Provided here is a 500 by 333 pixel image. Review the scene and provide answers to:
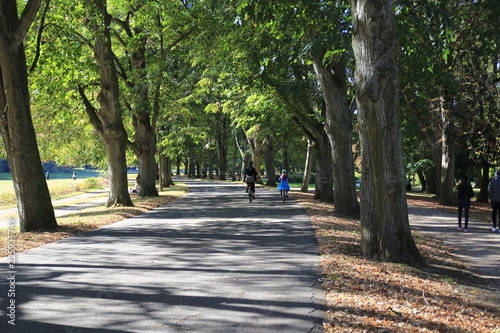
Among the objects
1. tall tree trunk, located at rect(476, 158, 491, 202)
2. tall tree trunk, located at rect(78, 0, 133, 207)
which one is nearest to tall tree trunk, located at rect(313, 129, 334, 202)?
tall tree trunk, located at rect(78, 0, 133, 207)

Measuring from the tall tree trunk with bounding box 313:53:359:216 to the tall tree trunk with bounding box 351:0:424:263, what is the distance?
6.29 metres

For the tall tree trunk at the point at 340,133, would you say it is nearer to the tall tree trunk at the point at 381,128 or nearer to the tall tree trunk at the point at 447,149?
the tall tree trunk at the point at 381,128

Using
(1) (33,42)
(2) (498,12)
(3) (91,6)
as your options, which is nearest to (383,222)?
(2) (498,12)

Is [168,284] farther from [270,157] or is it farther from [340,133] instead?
[270,157]

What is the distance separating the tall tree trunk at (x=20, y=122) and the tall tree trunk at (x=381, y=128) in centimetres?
824

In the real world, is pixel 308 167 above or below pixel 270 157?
below

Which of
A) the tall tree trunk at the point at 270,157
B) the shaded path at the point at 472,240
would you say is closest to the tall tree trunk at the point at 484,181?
the shaded path at the point at 472,240

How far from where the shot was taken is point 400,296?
576 cm

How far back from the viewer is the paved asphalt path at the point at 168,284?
15.2 ft

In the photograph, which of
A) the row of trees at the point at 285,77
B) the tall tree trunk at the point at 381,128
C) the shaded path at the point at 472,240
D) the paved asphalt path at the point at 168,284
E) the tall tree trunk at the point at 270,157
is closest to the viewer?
the paved asphalt path at the point at 168,284

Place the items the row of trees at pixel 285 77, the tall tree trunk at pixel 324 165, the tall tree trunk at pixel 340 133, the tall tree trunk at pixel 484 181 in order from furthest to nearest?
the tall tree trunk at pixel 484 181, the tall tree trunk at pixel 324 165, the tall tree trunk at pixel 340 133, the row of trees at pixel 285 77

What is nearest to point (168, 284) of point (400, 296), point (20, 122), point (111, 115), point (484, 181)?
point (400, 296)

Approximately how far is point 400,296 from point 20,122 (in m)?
9.90

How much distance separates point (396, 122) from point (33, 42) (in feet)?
42.4
